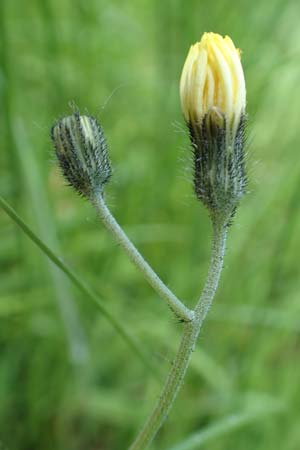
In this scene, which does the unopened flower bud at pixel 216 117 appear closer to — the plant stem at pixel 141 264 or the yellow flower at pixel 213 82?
the yellow flower at pixel 213 82

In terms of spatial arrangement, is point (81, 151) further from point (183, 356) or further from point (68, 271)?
point (183, 356)

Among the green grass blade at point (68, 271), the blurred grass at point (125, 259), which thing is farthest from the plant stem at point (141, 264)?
the blurred grass at point (125, 259)

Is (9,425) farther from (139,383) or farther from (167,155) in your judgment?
(167,155)

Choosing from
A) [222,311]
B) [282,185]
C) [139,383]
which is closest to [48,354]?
[139,383]

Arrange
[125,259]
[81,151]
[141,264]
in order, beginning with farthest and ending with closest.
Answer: [125,259] → [81,151] → [141,264]

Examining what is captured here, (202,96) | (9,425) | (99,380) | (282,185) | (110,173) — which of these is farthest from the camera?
(282,185)

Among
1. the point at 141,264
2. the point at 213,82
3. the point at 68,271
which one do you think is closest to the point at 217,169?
the point at 213,82
